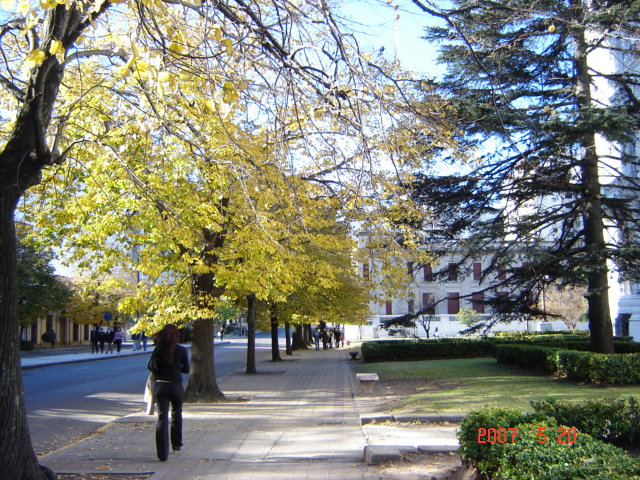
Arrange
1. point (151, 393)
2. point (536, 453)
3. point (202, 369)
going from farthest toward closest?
point (202, 369)
point (151, 393)
point (536, 453)

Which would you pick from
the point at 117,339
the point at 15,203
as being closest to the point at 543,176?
the point at 15,203

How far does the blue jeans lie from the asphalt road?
2590mm

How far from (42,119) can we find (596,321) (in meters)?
16.0

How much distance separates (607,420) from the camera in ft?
21.5

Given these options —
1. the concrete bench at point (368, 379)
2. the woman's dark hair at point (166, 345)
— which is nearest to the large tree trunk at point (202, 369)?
the concrete bench at point (368, 379)

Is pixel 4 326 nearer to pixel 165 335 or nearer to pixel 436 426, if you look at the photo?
pixel 165 335

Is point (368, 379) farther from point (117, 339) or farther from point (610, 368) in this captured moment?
point (117, 339)

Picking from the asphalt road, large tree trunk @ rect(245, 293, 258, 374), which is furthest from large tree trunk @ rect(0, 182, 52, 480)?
large tree trunk @ rect(245, 293, 258, 374)

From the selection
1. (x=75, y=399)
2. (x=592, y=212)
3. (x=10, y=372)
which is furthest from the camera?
(x=592, y=212)

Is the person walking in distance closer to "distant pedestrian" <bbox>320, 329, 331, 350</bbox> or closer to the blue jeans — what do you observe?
the blue jeans

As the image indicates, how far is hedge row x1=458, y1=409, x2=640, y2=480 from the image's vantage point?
409 centimetres

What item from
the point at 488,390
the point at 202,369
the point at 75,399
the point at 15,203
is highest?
the point at 15,203

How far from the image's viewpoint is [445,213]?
18078mm

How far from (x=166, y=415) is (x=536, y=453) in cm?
476
